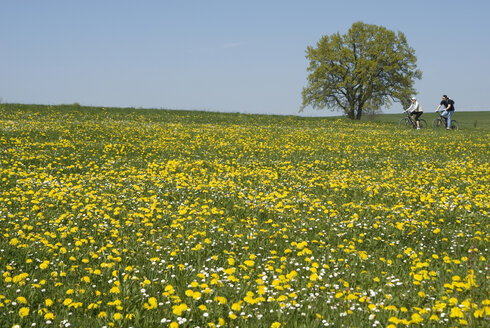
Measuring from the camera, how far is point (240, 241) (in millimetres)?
6453

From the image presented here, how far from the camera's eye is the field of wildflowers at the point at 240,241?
4.09 meters

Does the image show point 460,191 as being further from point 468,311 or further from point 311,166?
point 468,311

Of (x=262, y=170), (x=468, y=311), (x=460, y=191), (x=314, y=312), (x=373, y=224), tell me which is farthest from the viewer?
(x=262, y=170)

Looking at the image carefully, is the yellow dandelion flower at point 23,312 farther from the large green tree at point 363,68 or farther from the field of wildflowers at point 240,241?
the large green tree at point 363,68

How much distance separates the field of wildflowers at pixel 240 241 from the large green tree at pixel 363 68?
35.3 metres

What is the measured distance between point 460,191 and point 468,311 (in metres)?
7.43

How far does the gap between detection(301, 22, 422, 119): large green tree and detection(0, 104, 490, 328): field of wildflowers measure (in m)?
35.3

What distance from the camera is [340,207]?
27.8 feet

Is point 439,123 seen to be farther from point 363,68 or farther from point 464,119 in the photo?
point 464,119

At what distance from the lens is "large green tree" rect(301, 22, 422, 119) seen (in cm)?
4828

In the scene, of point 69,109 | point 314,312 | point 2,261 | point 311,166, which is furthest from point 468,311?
point 69,109

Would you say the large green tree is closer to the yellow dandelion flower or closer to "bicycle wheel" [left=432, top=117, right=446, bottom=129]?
"bicycle wheel" [left=432, top=117, right=446, bottom=129]

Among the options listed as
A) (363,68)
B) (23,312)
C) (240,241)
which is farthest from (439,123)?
(23,312)

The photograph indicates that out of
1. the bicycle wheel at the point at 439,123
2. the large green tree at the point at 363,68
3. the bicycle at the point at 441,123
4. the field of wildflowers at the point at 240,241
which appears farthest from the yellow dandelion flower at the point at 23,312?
the large green tree at the point at 363,68
